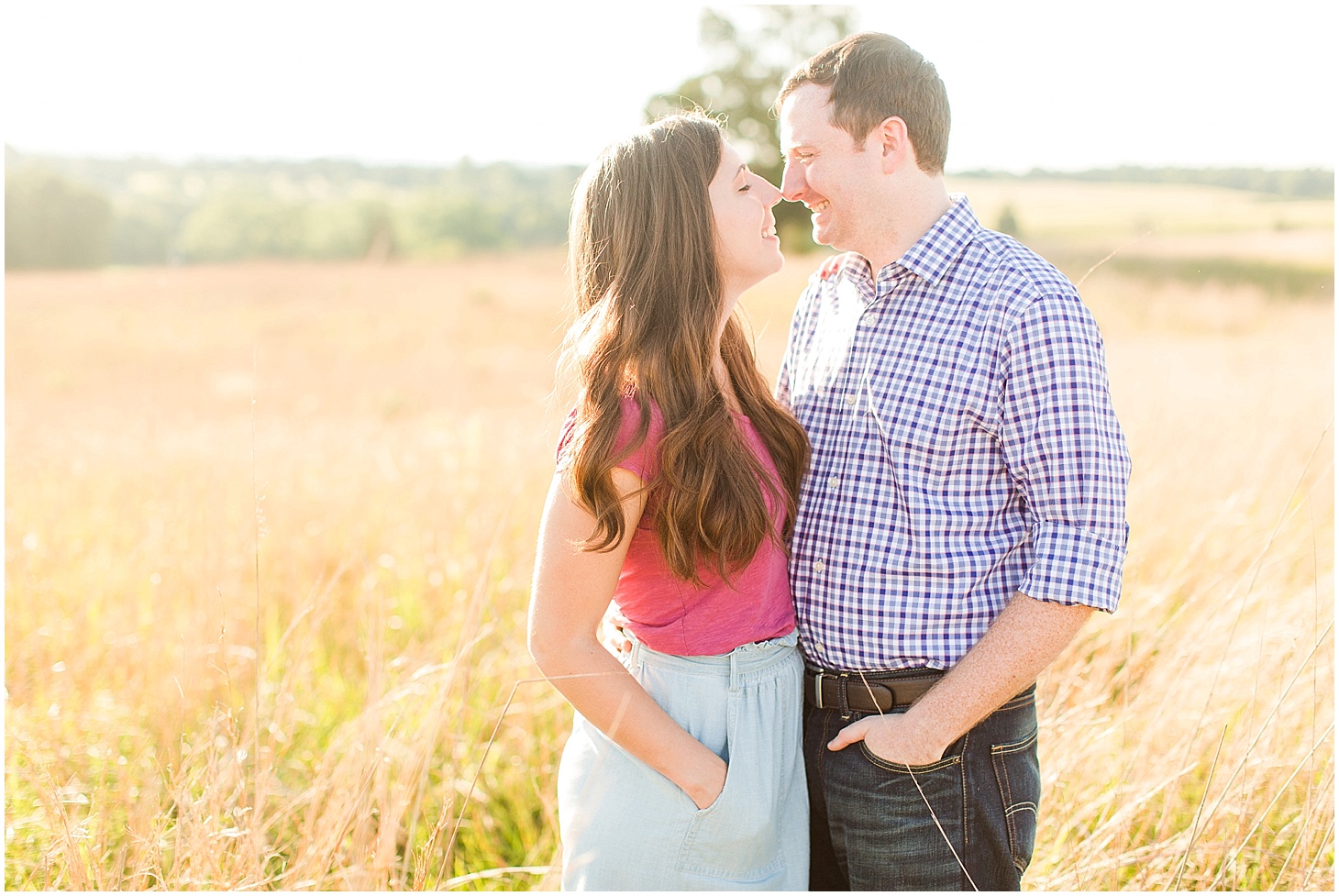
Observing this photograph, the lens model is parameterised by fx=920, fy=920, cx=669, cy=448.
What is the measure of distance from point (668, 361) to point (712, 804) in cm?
89

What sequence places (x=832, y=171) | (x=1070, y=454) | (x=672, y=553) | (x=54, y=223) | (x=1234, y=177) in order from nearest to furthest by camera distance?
(x=1070, y=454) → (x=672, y=553) → (x=832, y=171) → (x=1234, y=177) → (x=54, y=223)

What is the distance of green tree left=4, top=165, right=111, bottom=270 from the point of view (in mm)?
26031

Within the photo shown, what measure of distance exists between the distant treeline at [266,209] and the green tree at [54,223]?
36 millimetres

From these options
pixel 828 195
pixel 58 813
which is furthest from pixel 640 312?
pixel 58 813

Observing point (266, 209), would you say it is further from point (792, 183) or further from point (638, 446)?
point (638, 446)

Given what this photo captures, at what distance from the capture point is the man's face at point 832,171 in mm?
2043

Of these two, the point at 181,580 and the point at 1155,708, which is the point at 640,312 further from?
the point at 181,580

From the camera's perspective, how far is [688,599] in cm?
188

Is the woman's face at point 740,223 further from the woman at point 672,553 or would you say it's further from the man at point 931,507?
the man at point 931,507

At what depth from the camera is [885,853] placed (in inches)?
75.2

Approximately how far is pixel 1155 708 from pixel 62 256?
102 feet

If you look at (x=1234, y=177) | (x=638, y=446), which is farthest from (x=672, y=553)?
(x=1234, y=177)

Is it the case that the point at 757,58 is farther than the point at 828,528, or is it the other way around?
the point at 757,58

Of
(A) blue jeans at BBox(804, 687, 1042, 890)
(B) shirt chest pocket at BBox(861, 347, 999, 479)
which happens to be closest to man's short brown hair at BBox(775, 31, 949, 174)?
(B) shirt chest pocket at BBox(861, 347, 999, 479)
